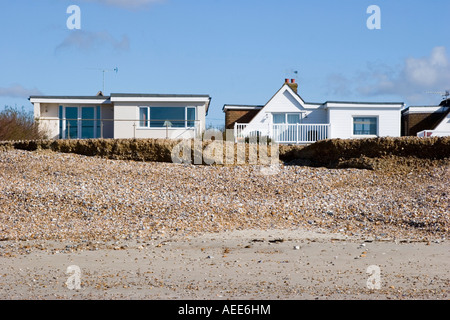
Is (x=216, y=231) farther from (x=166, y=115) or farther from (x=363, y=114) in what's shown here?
(x=363, y=114)

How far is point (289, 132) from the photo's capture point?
1160 inches

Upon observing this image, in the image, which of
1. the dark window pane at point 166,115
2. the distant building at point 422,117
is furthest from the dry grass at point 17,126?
the distant building at point 422,117

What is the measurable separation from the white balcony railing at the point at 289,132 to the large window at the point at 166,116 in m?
2.72

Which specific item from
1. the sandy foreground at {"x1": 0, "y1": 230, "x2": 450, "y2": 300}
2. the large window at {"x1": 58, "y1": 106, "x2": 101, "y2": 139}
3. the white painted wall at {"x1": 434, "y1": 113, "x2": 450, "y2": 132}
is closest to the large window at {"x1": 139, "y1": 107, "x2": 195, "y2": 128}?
the large window at {"x1": 58, "y1": 106, "x2": 101, "y2": 139}

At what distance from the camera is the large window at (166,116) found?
30.7 m

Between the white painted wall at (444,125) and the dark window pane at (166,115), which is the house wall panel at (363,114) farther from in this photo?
the dark window pane at (166,115)

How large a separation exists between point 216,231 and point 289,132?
53.3ft

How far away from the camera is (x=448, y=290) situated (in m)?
8.72

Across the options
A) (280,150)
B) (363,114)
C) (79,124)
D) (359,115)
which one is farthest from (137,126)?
(363,114)

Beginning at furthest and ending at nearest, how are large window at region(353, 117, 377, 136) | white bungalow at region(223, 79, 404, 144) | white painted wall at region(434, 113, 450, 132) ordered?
1. white painted wall at region(434, 113, 450, 132)
2. large window at region(353, 117, 377, 136)
3. white bungalow at region(223, 79, 404, 144)

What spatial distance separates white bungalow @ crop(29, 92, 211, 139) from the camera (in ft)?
99.8

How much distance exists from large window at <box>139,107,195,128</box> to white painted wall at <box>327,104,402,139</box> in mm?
7465

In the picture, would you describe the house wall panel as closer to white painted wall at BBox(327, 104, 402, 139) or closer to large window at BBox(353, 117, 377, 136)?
white painted wall at BBox(327, 104, 402, 139)

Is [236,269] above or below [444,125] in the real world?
below
